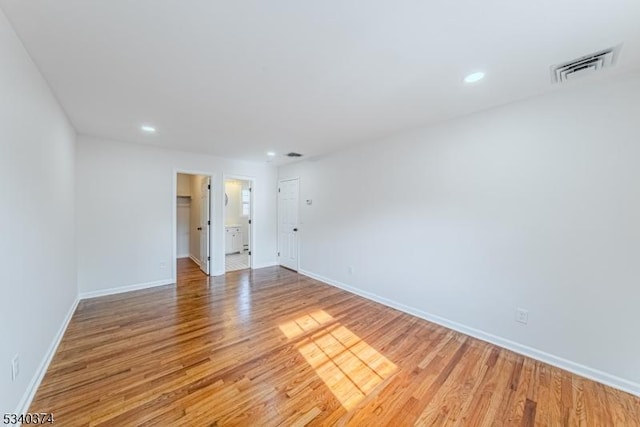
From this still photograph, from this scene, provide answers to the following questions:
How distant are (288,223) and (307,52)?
423 centimetres

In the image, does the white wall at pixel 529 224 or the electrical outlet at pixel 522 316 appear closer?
the white wall at pixel 529 224

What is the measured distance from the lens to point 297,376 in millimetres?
2082

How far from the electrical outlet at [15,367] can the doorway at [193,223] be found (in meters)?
3.42

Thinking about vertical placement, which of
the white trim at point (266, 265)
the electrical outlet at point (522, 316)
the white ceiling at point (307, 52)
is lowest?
the white trim at point (266, 265)

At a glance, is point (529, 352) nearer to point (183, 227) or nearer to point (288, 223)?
point (288, 223)

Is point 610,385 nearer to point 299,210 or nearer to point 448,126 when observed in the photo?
point 448,126

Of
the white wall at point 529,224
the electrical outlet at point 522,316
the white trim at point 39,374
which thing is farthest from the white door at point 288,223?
the electrical outlet at point 522,316

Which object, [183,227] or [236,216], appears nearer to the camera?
[183,227]

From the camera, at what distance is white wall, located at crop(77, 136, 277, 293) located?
12.2ft

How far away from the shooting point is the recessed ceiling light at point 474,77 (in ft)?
6.60

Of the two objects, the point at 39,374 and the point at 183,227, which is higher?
the point at 183,227

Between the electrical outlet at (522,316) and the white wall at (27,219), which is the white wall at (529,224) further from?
the white wall at (27,219)

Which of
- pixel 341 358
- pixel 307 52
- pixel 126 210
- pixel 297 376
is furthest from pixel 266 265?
pixel 307 52

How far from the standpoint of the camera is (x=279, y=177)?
589cm
